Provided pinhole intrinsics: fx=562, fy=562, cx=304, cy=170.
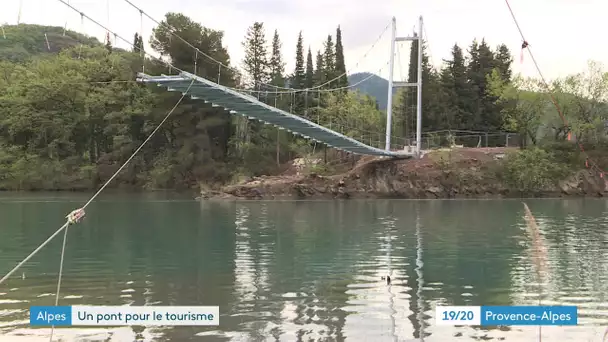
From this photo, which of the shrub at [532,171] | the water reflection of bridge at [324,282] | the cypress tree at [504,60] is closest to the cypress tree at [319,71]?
the cypress tree at [504,60]

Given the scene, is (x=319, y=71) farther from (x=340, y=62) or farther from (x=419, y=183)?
(x=419, y=183)

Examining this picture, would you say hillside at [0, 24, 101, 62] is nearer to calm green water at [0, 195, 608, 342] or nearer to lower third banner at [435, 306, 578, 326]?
calm green water at [0, 195, 608, 342]

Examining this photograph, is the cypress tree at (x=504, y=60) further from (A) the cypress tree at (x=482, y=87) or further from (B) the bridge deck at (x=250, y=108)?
(B) the bridge deck at (x=250, y=108)

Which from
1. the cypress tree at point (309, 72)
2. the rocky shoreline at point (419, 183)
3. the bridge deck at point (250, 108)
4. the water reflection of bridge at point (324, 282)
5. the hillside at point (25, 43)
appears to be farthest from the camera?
the hillside at point (25, 43)

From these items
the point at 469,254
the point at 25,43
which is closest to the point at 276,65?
the point at 469,254

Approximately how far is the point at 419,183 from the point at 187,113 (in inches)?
702

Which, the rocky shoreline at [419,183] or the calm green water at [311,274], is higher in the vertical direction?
the rocky shoreline at [419,183]

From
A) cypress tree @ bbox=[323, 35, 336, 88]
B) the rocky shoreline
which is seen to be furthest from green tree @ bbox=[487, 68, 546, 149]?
cypress tree @ bbox=[323, 35, 336, 88]

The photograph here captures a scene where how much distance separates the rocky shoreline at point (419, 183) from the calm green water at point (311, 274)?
469 inches

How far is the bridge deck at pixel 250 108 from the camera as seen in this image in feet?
53.2

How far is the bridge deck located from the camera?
1622 cm

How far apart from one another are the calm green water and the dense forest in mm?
20734

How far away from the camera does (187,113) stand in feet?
131

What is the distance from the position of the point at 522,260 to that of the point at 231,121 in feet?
113
